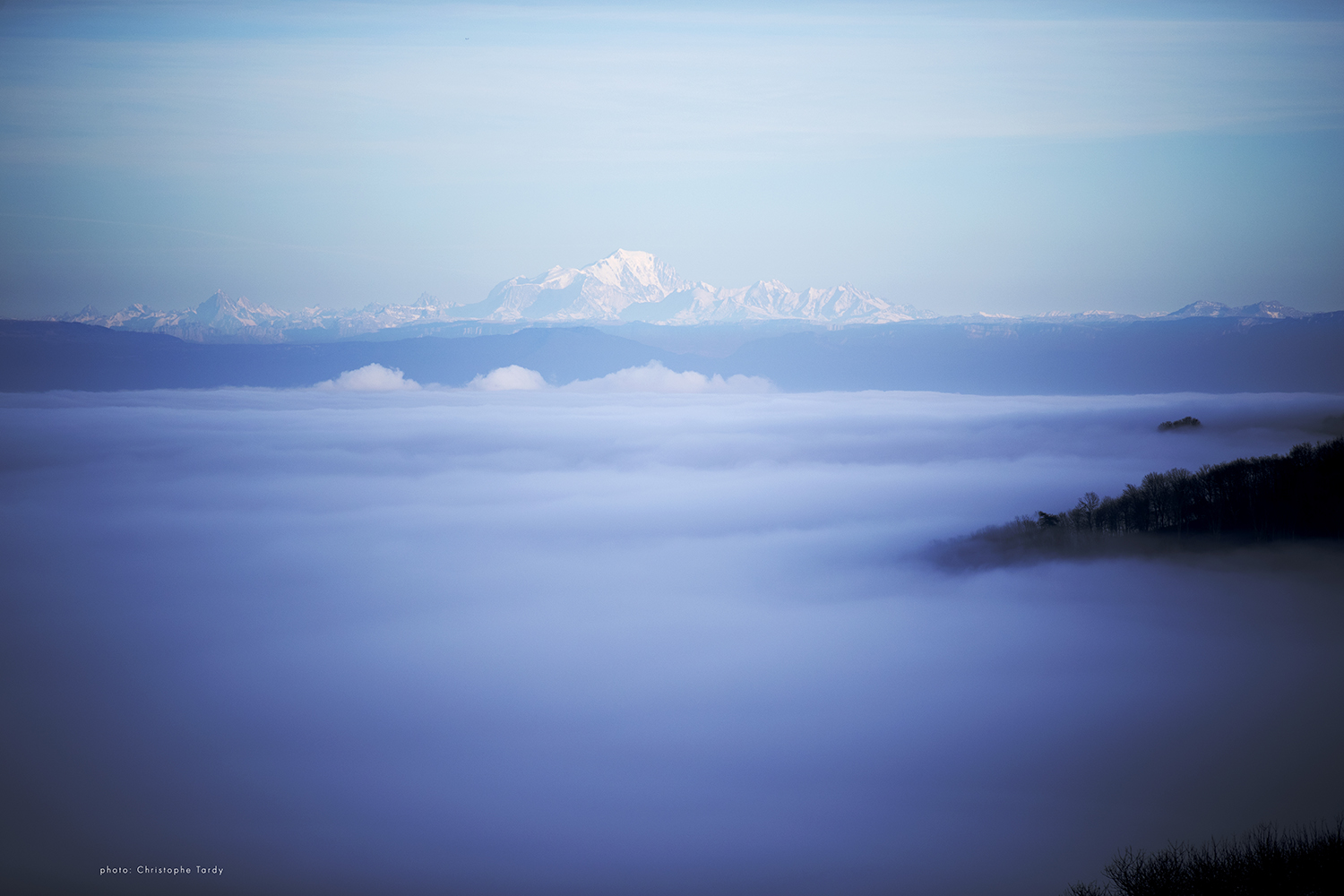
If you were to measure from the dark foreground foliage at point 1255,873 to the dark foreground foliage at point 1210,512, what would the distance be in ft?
162

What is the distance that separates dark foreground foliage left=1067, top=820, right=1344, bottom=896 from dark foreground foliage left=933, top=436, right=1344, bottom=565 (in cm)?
4935

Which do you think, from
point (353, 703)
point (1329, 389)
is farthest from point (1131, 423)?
point (353, 703)

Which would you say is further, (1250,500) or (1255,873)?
(1250,500)

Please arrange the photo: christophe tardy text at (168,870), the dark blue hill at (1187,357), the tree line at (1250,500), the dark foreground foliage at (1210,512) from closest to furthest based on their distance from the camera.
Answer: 1. the photo: christophe tardy text at (168,870)
2. the tree line at (1250,500)
3. the dark foreground foliage at (1210,512)
4. the dark blue hill at (1187,357)

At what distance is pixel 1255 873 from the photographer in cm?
2497

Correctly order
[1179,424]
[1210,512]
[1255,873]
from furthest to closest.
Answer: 1. [1179,424]
2. [1210,512]
3. [1255,873]

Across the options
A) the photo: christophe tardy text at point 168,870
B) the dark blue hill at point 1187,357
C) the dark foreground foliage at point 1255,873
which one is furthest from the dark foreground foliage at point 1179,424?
the photo: christophe tardy text at point 168,870

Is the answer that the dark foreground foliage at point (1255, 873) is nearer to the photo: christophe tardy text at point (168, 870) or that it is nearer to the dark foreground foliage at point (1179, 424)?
the photo: christophe tardy text at point (168, 870)

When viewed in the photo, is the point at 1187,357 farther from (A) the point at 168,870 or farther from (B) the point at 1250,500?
(A) the point at 168,870

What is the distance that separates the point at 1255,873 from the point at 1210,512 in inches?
2397

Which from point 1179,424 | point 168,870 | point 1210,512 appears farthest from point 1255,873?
point 1179,424

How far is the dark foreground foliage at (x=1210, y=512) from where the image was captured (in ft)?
224

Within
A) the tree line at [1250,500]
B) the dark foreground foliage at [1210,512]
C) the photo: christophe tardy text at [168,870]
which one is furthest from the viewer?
the dark foreground foliage at [1210,512]

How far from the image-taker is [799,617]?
352 feet
